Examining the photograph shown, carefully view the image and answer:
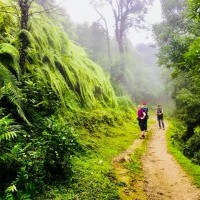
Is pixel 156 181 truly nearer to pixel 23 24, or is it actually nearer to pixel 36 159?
pixel 36 159

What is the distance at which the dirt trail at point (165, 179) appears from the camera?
6324 mm

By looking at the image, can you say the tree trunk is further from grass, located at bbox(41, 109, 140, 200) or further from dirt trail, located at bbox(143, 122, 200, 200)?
dirt trail, located at bbox(143, 122, 200, 200)

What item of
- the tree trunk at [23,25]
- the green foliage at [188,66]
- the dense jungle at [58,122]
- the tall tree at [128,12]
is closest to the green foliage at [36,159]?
the dense jungle at [58,122]

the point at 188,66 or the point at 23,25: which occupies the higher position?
the point at 23,25

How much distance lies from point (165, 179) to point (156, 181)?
34 centimetres

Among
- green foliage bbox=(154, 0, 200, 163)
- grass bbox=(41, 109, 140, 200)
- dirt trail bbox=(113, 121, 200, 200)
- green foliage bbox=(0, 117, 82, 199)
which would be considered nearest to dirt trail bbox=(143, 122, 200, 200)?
dirt trail bbox=(113, 121, 200, 200)

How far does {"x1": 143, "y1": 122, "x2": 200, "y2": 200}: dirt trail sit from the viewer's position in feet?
20.7

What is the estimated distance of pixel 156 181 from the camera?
23.6 feet

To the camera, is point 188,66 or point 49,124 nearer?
point 49,124

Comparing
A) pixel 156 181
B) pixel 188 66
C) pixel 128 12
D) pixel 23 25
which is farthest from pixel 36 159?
pixel 128 12

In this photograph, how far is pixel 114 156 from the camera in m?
8.77

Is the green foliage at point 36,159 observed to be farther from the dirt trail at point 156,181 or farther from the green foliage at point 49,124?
the dirt trail at point 156,181

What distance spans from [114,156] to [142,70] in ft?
121

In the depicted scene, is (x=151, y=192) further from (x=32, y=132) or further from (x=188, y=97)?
(x=188, y=97)
